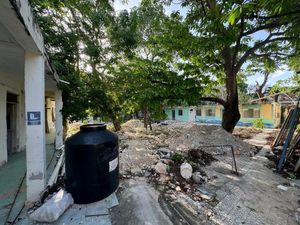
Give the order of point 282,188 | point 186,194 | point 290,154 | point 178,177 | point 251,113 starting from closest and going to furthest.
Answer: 1. point 186,194
2. point 178,177
3. point 282,188
4. point 290,154
5. point 251,113

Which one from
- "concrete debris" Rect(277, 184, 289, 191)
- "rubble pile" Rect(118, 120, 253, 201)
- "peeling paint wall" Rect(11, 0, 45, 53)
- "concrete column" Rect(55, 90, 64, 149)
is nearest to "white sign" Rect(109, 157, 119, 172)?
"rubble pile" Rect(118, 120, 253, 201)

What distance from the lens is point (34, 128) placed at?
2.98 m

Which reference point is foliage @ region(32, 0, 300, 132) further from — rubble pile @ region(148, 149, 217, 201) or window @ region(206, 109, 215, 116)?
window @ region(206, 109, 215, 116)

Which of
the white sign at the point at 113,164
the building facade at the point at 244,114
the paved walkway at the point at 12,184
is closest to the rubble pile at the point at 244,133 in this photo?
the building facade at the point at 244,114

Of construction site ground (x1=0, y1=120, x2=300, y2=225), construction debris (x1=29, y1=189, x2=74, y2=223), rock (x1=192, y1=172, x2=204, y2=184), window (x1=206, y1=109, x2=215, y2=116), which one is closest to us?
construction debris (x1=29, y1=189, x2=74, y2=223)

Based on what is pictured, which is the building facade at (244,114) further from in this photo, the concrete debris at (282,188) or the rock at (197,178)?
the rock at (197,178)

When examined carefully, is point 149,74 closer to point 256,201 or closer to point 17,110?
point 17,110

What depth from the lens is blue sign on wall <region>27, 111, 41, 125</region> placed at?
2.96 meters

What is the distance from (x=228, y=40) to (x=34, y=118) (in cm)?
528

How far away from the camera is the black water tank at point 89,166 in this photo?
2807 millimetres

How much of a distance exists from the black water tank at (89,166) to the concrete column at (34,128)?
44cm

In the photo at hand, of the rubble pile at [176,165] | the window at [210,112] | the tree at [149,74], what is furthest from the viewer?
the window at [210,112]

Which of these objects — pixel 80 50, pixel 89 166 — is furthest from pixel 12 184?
pixel 80 50

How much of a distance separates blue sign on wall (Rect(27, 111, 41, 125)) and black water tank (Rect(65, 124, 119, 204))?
0.57 m
